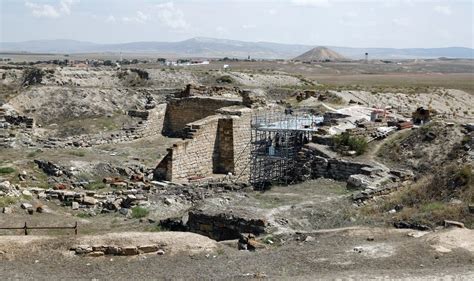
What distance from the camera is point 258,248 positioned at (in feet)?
34.4

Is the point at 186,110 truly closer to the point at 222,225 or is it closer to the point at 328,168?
the point at 328,168

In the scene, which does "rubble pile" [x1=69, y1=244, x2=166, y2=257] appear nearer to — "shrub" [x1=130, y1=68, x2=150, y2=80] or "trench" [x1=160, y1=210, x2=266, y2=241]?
"trench" [x1=160, y1=210, x2=266, y2=241]

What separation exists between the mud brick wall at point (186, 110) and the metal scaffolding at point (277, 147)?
5.09m

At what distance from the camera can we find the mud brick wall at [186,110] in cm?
2530

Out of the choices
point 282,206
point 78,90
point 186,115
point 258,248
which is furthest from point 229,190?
point 78,90

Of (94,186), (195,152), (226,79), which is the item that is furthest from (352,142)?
(226,79)

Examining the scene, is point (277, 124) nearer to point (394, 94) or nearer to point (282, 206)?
point (282, 206)

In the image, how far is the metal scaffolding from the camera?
17766 mm

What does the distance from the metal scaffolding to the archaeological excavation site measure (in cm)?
6

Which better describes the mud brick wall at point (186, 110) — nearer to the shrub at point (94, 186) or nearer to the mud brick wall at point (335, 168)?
the shrub at point (94, 186)

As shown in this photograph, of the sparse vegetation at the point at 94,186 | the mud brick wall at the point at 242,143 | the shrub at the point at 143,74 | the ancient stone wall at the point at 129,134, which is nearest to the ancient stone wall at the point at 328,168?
the mud brick wall at the point at 242,143

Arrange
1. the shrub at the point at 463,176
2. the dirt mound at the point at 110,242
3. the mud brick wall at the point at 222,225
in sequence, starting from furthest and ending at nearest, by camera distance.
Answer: the shrub at the point at 463,176, the mud brick wall at the point at 222,225, the dirt mound at the point at 110,242

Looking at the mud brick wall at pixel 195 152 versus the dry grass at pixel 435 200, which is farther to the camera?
the mud brick wall at pixel 195 152

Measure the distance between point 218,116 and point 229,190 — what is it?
5413 mm
